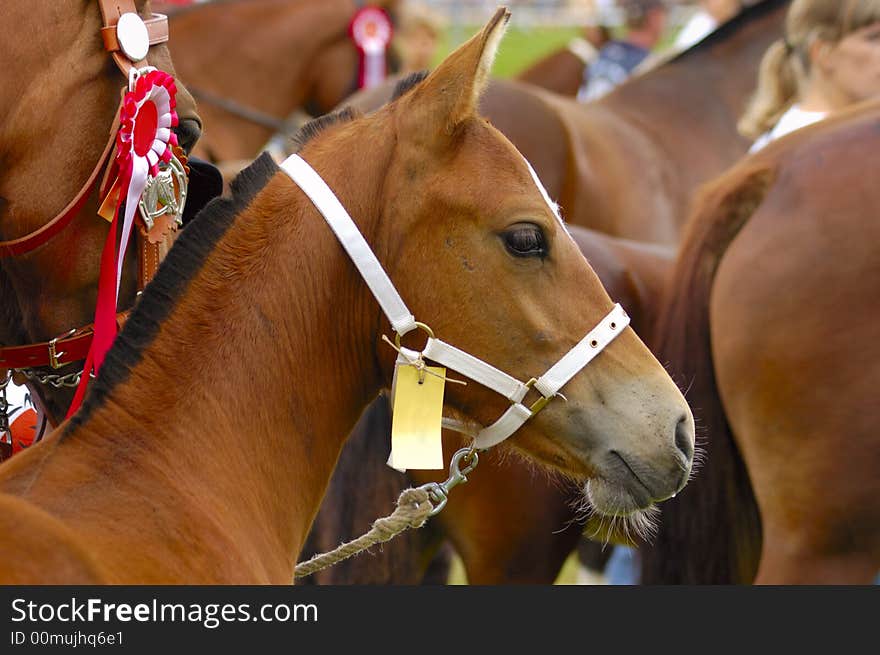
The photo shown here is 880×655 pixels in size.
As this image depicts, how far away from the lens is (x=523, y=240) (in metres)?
2.38

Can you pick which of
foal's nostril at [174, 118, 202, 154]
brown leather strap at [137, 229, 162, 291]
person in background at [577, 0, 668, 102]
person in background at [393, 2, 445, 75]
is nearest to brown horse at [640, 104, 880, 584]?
foal's nostril at [174, 118, 202, 154]

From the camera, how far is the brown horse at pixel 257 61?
24.1 feet

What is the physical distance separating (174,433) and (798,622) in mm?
1316

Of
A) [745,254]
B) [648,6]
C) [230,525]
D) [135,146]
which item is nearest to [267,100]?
[648,6]

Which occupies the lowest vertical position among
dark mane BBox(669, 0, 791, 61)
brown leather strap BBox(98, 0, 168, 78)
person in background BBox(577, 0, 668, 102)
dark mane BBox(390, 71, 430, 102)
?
dark mane BBox(390, 71, 430, 102)

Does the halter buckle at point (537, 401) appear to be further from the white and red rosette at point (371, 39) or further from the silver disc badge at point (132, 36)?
the white and red rosette at point (371, 39)

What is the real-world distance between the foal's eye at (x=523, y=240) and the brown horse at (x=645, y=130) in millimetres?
3109

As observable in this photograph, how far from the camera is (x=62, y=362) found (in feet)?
8.64

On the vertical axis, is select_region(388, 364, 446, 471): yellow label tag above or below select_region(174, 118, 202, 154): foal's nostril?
below

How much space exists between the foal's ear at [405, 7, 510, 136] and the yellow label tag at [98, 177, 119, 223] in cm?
63

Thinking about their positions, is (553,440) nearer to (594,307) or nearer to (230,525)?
(594,307)

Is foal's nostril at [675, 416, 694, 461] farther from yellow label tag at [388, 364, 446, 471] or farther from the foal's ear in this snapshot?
the foal's ear

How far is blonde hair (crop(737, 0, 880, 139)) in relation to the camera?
4.55 metres

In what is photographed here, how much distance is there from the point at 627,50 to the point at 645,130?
227 cm
